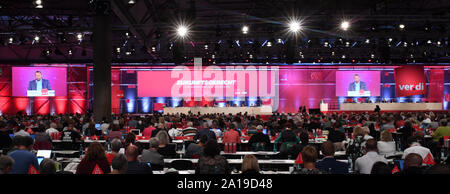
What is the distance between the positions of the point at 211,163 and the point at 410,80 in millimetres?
25306

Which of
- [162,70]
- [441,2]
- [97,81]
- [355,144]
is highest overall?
[441,2]

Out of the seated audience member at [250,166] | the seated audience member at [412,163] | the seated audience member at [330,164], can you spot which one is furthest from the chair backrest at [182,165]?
the seated audience member at [412,163]

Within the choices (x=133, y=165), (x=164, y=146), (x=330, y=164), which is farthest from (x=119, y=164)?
(x=330, y=164)

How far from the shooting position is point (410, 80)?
83.9 ft

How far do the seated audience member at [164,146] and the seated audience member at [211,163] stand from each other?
228 cm

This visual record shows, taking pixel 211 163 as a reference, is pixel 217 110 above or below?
above

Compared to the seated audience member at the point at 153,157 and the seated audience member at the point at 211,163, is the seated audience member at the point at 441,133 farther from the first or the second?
the seated audience member at the point at 153,157

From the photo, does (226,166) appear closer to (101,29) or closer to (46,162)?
(46,162)

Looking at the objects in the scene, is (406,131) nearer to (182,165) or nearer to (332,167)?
(332,167)

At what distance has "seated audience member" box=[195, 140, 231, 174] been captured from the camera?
4.57 meters

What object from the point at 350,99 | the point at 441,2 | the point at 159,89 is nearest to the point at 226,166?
the point at 441,2

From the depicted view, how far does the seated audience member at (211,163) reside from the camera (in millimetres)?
4566

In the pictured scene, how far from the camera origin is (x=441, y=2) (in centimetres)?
1655
